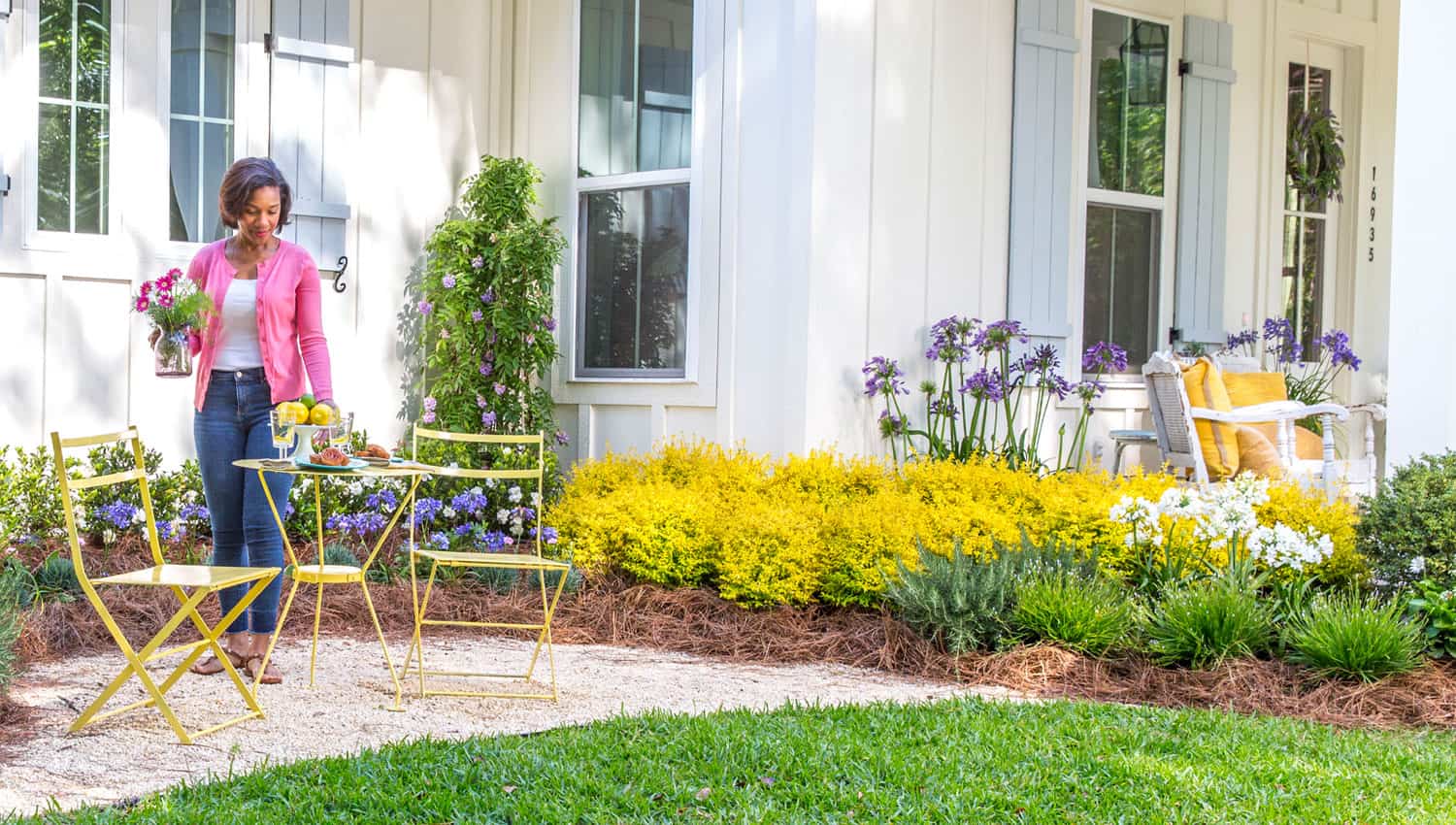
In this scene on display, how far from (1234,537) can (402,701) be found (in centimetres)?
291

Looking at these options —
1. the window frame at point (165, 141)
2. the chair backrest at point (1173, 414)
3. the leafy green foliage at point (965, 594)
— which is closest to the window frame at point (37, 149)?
the window frame at point (165, 141)

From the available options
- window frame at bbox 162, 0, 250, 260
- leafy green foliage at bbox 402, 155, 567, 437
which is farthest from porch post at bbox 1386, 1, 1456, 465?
window frame at bbox 162, 0, 250, 260

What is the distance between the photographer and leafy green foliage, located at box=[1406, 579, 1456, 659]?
15.7ft

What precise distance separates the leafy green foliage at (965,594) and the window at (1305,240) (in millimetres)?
4166

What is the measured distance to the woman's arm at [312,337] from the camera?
4.64 metres

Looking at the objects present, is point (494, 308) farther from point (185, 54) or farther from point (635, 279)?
point (185, 54)

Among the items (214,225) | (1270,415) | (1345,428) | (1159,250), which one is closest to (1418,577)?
(1270,415)

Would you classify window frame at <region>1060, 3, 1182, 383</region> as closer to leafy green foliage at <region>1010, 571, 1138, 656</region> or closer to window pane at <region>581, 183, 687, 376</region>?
window pane at <region>581, 183, 687, 376</region>

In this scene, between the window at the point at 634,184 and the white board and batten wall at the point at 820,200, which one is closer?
the white board and batten wall at the point at 820,200

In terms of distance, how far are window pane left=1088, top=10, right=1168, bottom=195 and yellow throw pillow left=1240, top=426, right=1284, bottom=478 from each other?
1728mm

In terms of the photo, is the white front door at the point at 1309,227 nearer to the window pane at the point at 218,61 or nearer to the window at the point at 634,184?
the window at the point at 634,184

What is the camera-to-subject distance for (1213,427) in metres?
6.72

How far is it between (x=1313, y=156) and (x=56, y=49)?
684cm

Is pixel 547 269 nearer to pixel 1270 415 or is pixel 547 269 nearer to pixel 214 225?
pixel 214 225
